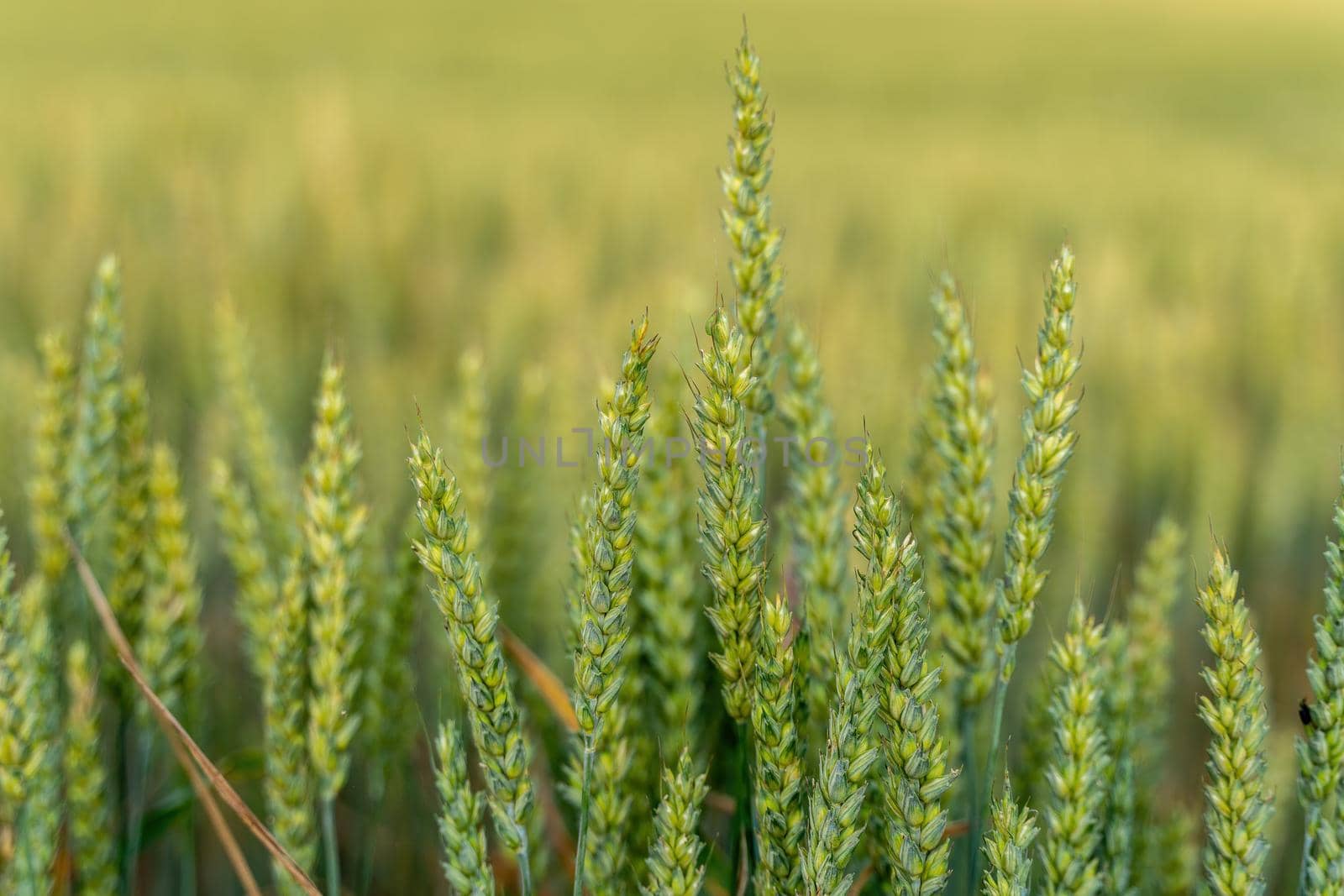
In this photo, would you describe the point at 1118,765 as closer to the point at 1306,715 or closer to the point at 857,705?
the point at 1306,715

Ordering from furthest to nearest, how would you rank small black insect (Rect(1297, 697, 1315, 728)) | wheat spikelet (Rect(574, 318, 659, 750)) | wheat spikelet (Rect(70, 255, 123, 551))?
wheat spikelet (Rect(70, 255, 123, 551)), small black insect (Rect(1297, 697, 1315, 728)), wheat spikelet (Rect(574, 318, 659, 750))

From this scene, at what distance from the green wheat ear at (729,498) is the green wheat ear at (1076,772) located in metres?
0.20

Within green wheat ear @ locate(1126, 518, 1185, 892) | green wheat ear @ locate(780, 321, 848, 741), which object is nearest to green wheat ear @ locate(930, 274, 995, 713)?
green wheat ear @ locate(780, 321, 848, 741)

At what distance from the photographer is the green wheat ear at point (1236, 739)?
634 mm

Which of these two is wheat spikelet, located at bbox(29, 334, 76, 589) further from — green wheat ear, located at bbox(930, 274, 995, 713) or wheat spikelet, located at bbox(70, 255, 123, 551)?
green wheat ear, located at bbox(930, 274, 995, 713)

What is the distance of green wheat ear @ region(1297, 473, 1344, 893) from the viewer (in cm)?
64

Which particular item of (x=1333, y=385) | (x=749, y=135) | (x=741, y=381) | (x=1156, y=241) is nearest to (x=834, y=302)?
(x=1333, y=385)

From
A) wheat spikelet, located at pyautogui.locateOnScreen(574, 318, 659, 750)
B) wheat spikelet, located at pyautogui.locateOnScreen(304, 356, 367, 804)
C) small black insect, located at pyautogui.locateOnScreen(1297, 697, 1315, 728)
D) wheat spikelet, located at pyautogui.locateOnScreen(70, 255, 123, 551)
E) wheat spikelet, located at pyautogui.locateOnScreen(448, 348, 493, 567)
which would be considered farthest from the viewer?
wheat spikelet, located at pyautogui.locateOnScreen(448, 348, 493, 567)

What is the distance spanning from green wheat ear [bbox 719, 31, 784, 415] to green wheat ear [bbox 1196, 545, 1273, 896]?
0.32 metres

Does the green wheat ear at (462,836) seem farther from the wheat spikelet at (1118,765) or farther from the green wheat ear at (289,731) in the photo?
the wheat spikelet at (1118,765)

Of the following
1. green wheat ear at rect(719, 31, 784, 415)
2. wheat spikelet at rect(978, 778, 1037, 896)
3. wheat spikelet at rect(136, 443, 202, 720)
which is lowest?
wheat spikelet at rect(978, 778, 1037, 896)

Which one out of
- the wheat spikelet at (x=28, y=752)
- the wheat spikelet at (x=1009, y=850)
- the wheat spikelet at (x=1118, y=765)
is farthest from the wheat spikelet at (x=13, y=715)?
the wheat spikelet at (x=1118, y=765)

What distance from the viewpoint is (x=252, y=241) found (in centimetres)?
289

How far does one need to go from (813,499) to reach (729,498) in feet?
0.88
